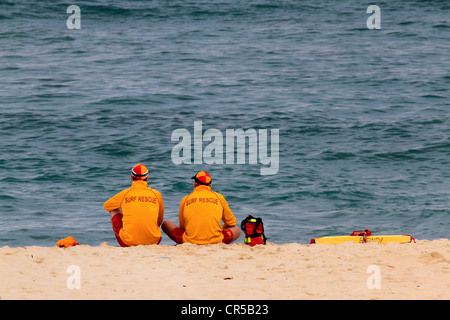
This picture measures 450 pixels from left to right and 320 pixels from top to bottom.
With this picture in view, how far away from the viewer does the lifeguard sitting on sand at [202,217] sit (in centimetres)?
988

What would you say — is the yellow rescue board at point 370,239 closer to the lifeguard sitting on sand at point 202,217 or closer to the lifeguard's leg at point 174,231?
the lifeguard sitting on sand at point 202,217

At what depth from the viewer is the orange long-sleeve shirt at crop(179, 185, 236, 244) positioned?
9.88m

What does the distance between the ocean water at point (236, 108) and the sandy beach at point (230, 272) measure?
3426mm

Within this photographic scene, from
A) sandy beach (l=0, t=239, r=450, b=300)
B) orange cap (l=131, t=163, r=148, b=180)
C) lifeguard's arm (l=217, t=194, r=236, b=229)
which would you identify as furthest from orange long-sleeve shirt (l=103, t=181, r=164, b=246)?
lifeguard's arm (l=217, t=194, r=236, b=229)

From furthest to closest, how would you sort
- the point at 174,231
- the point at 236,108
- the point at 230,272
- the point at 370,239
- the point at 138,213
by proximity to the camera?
the point at 236,108
the point at 370,239
the point at 174,231
the point at 138,213
the point at 230,272

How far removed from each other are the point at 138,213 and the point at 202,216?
959 mm

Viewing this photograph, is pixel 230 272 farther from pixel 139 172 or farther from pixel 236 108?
pixel 236 108

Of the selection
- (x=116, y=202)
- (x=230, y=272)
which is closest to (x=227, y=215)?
(x=116, y=202)

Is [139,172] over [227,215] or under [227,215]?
over

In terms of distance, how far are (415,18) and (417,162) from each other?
1921 cm

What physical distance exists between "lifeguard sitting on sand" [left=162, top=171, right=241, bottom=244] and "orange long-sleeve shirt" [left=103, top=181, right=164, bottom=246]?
42 cm

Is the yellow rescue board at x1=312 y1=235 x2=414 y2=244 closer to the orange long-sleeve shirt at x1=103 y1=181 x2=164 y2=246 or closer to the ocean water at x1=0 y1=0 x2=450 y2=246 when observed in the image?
the ocean water at x1=0 y1=0 x2=450 y2=246

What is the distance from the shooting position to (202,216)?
986 cm
